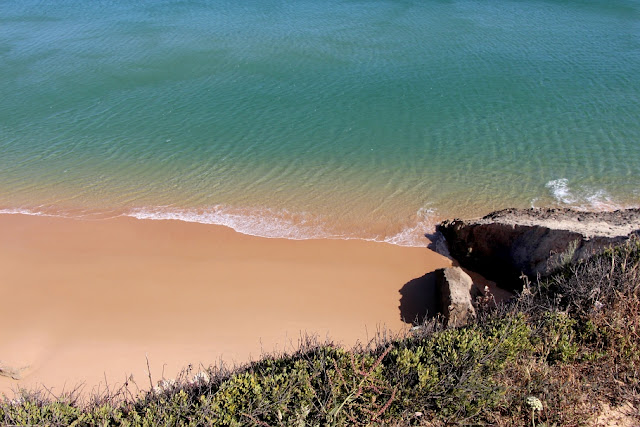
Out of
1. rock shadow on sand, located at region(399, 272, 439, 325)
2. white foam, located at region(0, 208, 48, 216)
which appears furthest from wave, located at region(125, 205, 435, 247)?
white foam, located at region(0, 208, 48, 216)

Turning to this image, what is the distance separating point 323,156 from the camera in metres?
17.3

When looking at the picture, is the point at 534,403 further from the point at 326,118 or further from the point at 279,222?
the point at 326,118

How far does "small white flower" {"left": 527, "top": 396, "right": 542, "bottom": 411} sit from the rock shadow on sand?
11.8 ft

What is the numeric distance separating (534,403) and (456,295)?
144 inches

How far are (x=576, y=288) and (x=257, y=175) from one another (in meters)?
10.8

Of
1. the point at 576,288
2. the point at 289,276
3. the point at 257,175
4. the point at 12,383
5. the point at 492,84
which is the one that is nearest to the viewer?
the point at 576,288

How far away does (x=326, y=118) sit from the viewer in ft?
63.9

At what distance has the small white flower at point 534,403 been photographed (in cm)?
644

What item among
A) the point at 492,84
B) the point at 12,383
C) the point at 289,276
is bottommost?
the point at 12,383

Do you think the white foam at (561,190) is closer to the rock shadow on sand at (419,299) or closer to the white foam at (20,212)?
the rock shadow on sand at (419,299)

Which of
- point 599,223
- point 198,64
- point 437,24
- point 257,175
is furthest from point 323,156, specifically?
point 437,24

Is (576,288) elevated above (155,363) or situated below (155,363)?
above

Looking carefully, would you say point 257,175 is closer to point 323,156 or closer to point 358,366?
point 323,156

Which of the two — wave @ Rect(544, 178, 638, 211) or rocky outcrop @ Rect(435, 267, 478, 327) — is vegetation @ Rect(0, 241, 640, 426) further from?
wave @ Rect(544, 178, 638, 211)
